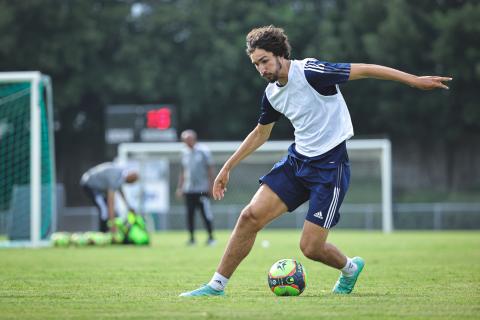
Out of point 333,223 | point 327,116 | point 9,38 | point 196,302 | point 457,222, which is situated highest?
point 9,38

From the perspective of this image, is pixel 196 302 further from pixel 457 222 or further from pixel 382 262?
pixel 457 222

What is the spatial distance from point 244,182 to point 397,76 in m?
24.2

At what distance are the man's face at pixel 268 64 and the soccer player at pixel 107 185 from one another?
11034mm

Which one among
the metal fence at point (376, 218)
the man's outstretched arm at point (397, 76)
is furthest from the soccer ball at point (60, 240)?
the metal fence at point (376, 218)

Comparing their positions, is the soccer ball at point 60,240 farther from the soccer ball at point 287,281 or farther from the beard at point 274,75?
the beard at point 274,75

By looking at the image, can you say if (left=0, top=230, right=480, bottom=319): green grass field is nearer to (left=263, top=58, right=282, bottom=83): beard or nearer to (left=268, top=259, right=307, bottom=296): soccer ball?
(left=268, top=259, right=307, bottom=296): soccer ball

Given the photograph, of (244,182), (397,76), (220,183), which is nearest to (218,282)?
(220,183)

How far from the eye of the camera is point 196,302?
22.3 feet

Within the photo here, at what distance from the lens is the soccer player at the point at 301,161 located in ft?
23.3

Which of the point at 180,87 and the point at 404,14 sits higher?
the point at 404,14

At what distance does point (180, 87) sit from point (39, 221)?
21.6 meters

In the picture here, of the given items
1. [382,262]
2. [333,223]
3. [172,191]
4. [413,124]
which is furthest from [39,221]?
[413,124]

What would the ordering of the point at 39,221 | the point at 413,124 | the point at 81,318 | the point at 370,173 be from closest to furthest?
the point at 81,318 < the point at 39,221 < the point at 370,173 < the point at 413,124

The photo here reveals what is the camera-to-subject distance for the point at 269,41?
703cm
